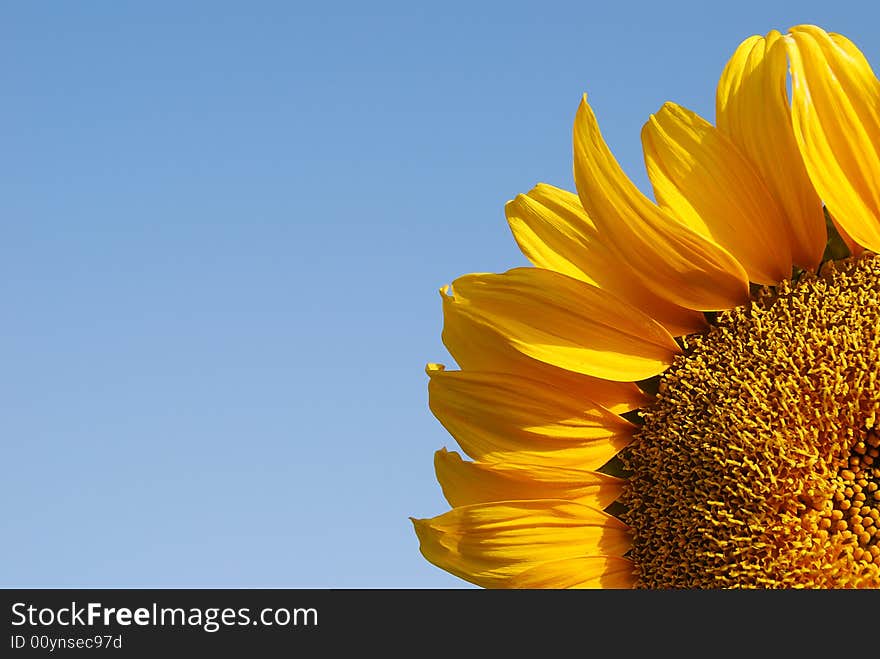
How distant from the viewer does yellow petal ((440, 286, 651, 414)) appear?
9.98ft

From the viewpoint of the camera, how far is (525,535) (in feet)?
9.97

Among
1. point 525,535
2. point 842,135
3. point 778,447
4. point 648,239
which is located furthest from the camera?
point 525,535

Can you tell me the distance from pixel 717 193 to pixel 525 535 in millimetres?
1092

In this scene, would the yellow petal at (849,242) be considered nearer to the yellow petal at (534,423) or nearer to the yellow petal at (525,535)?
the yellow petal at (534,423)

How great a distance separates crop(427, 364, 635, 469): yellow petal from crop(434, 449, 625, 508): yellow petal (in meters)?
0.03

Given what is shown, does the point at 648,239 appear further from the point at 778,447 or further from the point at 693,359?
the point at 778,447

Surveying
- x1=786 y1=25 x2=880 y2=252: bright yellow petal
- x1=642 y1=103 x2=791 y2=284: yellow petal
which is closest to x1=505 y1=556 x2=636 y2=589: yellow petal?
x1=642 y1=103 x2=791 y2=284: yellow petal

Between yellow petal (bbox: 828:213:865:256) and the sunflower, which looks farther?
yellow petal (bbox: 828:213:865:256)

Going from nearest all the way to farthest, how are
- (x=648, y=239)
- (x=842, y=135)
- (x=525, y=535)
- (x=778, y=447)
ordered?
(x=778, y=447), (x=842, y=135), (x=648, y=239), (x=525, y=535)

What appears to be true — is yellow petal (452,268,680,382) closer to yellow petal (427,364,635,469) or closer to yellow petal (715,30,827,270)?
yellow petal (427,364,635,469)

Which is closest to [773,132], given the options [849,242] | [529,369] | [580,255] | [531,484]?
[849,242]

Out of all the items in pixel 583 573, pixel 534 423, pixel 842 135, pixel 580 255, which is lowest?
pixel 583 573

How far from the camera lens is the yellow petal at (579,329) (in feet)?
9.76

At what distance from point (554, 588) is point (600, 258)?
0.93m
